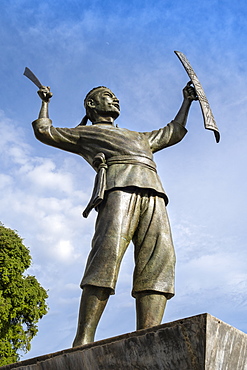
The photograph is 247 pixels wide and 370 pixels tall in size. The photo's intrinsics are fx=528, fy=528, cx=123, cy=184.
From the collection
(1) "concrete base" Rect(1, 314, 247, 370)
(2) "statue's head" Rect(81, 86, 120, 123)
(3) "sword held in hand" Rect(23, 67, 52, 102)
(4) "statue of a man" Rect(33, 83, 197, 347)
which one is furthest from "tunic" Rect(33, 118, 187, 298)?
(1) "concrete base" Rect(1, 314, 247, 370)

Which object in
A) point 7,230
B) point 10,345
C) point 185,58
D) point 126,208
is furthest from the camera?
point 7,230

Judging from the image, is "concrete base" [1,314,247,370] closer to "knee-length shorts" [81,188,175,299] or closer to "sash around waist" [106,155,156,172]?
"knee-length shorts" [81,188,175,299]

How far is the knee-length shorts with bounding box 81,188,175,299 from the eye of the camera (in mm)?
5586

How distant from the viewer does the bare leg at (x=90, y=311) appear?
5.39 metres

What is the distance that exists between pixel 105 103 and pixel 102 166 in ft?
3.73

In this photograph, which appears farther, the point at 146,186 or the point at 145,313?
the point at 146,186

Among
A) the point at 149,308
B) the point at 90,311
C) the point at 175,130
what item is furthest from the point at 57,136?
the point at 149,308

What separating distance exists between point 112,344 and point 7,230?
2132 cm

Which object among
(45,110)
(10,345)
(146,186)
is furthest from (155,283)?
(10,345)

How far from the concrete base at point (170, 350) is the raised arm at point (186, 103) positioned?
3.34m

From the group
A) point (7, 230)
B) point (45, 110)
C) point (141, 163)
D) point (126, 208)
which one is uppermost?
point (7, 230)

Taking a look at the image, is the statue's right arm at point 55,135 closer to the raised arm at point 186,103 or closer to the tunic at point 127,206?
the tunic at point 127,206

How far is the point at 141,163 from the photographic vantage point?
633 centimetres

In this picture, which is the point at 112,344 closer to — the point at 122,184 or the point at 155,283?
the point at 155,283
